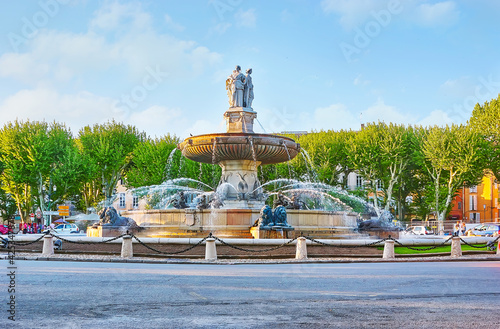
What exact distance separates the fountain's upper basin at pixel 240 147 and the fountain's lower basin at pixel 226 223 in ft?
11.1

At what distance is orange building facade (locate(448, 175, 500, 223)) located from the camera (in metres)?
72.6

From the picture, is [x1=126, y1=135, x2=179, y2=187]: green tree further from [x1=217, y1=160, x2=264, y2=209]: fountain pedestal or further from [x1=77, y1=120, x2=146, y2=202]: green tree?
[x1=217, y1=160, x2=264, y2=209]: fountain pedestal

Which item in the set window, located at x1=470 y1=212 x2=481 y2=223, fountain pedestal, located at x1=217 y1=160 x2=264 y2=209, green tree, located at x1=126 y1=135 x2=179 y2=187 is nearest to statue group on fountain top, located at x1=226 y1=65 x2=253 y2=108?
fountain pedestal, located at x1=217 y1=160 x2=264 y2=209

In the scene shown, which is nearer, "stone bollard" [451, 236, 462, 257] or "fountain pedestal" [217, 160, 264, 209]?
"stone bollard" [451, 236, 462, 257]

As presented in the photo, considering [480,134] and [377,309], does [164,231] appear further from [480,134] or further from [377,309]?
[480,134]

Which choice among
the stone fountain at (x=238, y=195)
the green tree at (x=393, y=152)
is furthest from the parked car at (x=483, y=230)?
the stone fountain at (x=238, y=195)

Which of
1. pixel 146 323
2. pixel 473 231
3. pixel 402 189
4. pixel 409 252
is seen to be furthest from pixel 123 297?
pixel 402 189

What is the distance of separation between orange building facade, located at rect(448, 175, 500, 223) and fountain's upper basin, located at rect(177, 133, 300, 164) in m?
54.1

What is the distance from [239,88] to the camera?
26.0 meters

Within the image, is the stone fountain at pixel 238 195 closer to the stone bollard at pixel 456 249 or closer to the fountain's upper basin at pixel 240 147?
the fountain's upper basin at pixel 240 147

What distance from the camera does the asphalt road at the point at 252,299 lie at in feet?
21.7

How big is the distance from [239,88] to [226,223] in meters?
7.82

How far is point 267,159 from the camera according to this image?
82.5 ft

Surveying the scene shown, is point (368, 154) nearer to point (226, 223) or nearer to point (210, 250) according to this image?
point (226, 223)
